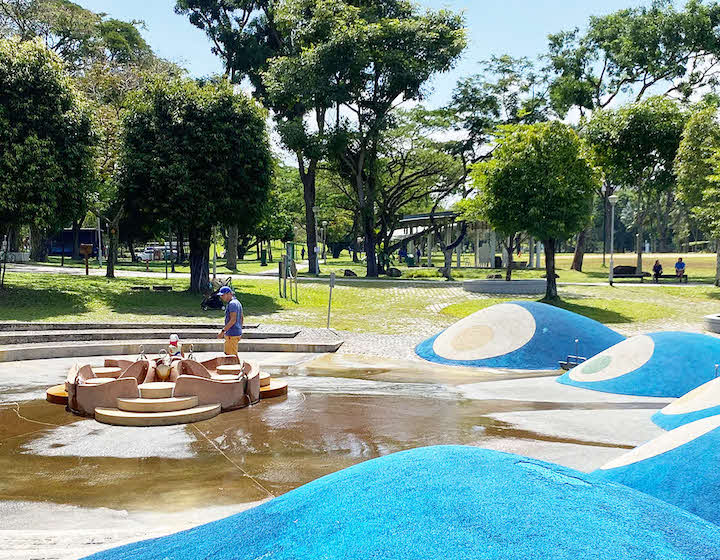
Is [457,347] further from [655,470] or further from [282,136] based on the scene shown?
[282,136]

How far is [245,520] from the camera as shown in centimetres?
427

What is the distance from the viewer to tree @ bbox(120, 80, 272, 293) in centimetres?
2439

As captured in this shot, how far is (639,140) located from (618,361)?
29797 millimetres

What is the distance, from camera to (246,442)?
8.54 metres

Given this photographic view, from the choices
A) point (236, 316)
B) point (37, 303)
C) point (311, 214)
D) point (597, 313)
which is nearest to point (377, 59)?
point (311, 214)

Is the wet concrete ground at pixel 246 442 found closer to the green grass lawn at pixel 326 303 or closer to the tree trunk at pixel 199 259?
the green grass lawn at pixel 326 303

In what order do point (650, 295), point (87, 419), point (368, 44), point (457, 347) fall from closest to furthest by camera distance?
1. point (87, 419)
2. point (457, 347)
3. point (650, 295)
4. point (368, 44)

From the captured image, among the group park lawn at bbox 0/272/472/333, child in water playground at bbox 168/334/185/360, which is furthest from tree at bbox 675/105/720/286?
child in water playground at bbox 168/334/185/360

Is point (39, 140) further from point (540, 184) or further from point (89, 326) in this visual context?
point (540, 184)

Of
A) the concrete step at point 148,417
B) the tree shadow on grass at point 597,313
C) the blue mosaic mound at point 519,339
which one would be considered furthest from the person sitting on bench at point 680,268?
the concrete step at point 148,417

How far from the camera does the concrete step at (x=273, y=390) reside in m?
11.3

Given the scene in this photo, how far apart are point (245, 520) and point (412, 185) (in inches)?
1750

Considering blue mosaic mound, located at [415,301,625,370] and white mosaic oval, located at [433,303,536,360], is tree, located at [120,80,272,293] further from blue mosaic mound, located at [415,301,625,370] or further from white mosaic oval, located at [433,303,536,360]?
white mosaic oval, located at [433,303,536,360]

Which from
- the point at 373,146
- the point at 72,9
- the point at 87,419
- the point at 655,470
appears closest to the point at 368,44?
the point at 373,146
